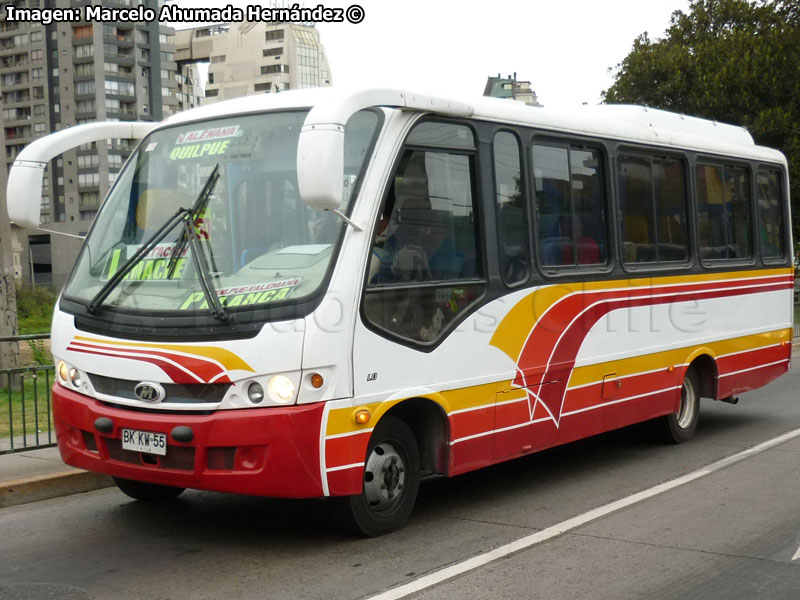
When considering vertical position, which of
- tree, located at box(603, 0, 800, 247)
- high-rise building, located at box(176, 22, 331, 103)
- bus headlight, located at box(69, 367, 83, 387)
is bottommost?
→ bus headlight, located at box(69, 367, 83, 387)

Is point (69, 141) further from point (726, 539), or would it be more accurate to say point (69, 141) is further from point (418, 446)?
point (726, 539)

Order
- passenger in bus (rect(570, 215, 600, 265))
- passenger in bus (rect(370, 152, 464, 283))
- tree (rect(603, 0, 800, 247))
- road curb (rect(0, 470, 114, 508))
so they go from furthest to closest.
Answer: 1. tree (rect(603, 0, 800, 247))
2. passenger in bus (rect(570, 215, 600, 265))
3. road curb (rect(0, 470, 114, 508))
4. passenger in bus (rect(370, 152, 464, 283))

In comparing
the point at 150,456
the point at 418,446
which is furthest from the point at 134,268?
the point at 418,446

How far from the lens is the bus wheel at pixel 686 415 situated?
10.0m

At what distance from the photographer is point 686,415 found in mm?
10297

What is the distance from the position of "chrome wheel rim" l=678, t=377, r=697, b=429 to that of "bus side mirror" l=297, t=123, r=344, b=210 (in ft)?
19.3

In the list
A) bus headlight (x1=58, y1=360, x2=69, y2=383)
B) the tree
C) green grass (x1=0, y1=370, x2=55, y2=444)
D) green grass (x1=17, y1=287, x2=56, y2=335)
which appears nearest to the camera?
bus headlight (x1=58, y1=360, x2=69, y2=383)

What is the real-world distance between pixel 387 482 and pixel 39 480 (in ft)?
10.2

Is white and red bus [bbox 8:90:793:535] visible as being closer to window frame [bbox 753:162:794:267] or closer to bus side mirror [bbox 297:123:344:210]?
bus side mirror [bbox 297:123:344:210]

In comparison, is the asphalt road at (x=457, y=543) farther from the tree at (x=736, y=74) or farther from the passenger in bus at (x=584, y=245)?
the tree at (x=736, y=74)

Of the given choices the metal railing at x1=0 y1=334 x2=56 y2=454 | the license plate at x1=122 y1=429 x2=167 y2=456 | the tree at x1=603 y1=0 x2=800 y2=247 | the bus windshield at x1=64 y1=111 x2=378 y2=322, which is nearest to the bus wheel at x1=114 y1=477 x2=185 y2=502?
the license plate at x1=122 y1=429 x2=167 y2=456

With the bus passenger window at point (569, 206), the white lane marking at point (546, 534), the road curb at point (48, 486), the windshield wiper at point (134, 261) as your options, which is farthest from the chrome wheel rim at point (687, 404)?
the windshield wiper at point (134, 261)

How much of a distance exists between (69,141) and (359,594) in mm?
3916

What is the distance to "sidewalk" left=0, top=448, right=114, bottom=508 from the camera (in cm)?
777
